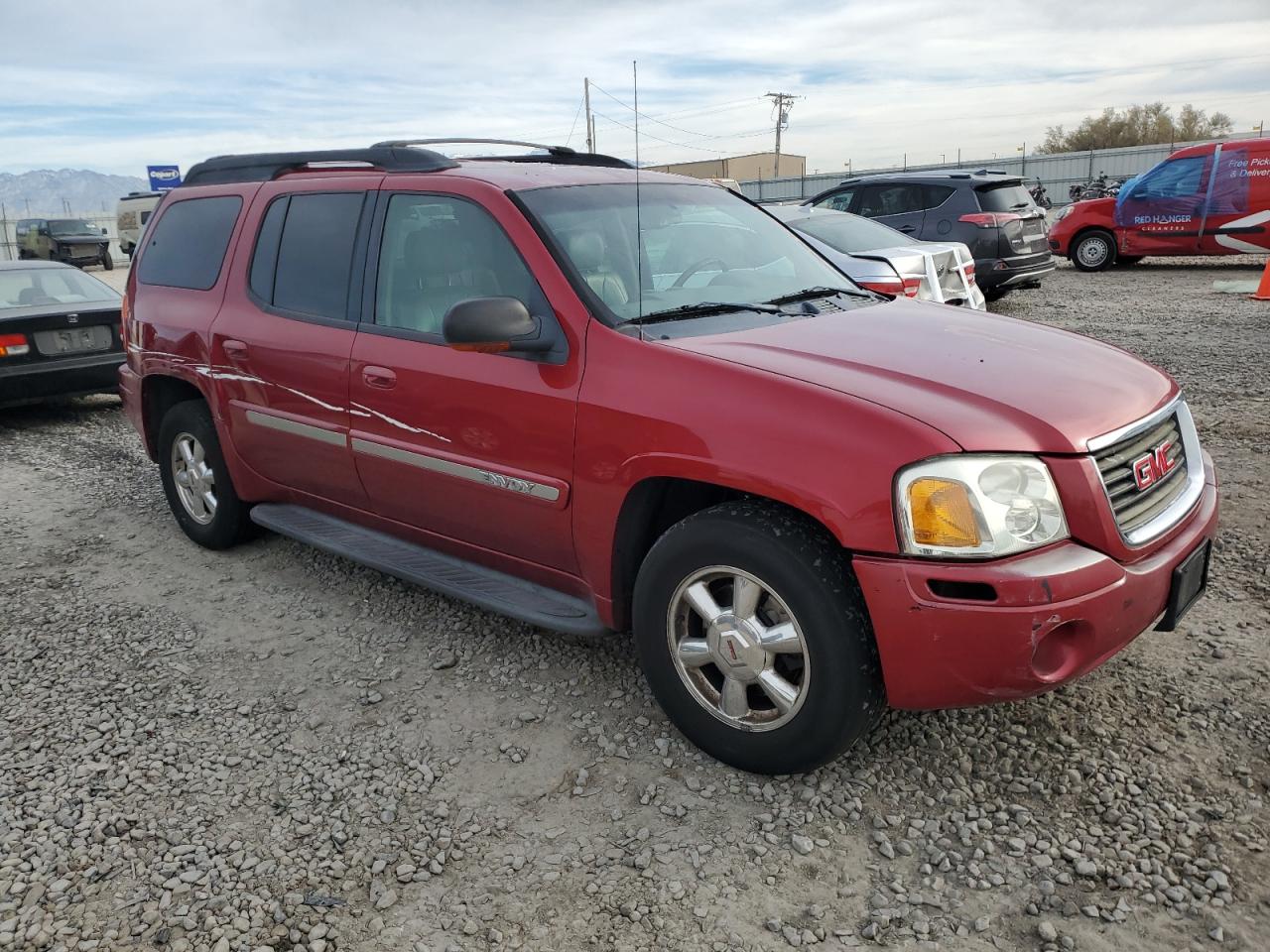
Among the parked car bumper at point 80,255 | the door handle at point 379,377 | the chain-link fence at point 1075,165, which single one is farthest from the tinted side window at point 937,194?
the parked car bumper at point 80,255

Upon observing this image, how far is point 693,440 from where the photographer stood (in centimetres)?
277

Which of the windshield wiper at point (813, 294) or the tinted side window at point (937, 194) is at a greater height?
the tinted side window at point (937, 194)

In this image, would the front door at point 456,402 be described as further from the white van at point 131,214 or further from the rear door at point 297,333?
the white van at point 131,214

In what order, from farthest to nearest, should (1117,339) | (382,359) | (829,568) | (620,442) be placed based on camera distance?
(1117,339), (382,359), (620,442), (829,568)

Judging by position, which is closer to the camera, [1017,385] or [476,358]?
[1017,385]

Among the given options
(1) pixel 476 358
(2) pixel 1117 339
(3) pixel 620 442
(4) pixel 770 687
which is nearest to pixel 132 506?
(1) pixel 476 358

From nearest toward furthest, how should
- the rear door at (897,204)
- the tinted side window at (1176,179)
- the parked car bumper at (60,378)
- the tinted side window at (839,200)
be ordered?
the parked car bumper at (60,378) < the rear door at (897,204) < the tinted side window at (839,200) < the tinted side window at (1176,179)

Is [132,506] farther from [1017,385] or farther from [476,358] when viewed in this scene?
[1017,385]

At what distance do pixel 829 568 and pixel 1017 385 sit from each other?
0.77 meters

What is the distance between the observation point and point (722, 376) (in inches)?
109

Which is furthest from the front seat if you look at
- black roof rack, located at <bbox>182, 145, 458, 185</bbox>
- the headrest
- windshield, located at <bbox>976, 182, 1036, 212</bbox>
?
windshield, located at <bbox>976, 182, 1036, 212</bbox>

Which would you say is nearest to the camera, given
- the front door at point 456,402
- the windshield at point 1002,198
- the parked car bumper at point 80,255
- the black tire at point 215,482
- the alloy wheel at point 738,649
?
the alloy wheel at point 738,649

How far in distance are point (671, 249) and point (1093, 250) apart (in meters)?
15.0

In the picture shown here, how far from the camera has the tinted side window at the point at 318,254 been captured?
12.9 feet
